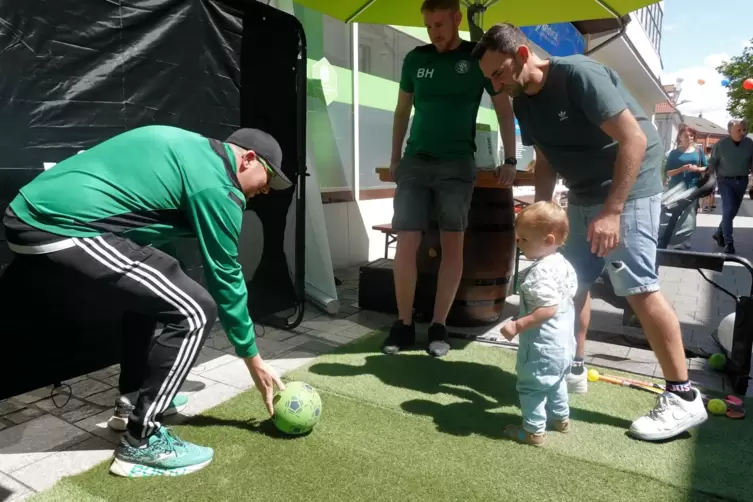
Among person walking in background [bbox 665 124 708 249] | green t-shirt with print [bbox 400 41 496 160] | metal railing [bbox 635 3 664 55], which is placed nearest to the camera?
green t-shirt with print [bbox 400 41 496 160]

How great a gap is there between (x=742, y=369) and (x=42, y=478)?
10.7 feet

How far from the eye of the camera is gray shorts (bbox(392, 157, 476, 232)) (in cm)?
332

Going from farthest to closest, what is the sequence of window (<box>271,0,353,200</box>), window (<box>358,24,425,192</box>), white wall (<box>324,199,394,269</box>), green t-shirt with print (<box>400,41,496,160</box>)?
window (<box>358,24,425,192</box>)
white wall (<box>324,199,394,269</box>)
window (<box>271,0,353,200</box>)
green t-shirt with print (<box>400,41,496,160</box>)

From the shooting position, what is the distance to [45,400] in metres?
2.61

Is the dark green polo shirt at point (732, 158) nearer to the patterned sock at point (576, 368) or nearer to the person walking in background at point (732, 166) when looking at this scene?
the person walking in background at point (732, 166)

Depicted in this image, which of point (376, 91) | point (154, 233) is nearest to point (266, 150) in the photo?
point (154, 233)

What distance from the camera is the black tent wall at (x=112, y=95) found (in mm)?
2250

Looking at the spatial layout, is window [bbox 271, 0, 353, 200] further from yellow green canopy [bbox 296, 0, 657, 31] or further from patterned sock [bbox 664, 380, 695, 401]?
patterned sock [bbox 664, 380, 695, 401]

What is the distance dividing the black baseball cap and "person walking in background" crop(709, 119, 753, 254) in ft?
25.3

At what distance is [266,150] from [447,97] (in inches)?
63.6

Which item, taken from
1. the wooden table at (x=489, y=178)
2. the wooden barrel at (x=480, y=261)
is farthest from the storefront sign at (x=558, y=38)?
the wooden barrel at (x=480, y=261)

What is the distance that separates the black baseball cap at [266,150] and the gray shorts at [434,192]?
4.52 feet

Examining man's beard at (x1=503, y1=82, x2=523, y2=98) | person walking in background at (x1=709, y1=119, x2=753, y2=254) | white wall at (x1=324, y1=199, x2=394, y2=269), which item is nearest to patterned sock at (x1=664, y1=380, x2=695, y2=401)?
man's beard at (x1=503, y1=82, x2=523, y2=98)

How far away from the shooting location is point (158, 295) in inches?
74.6
